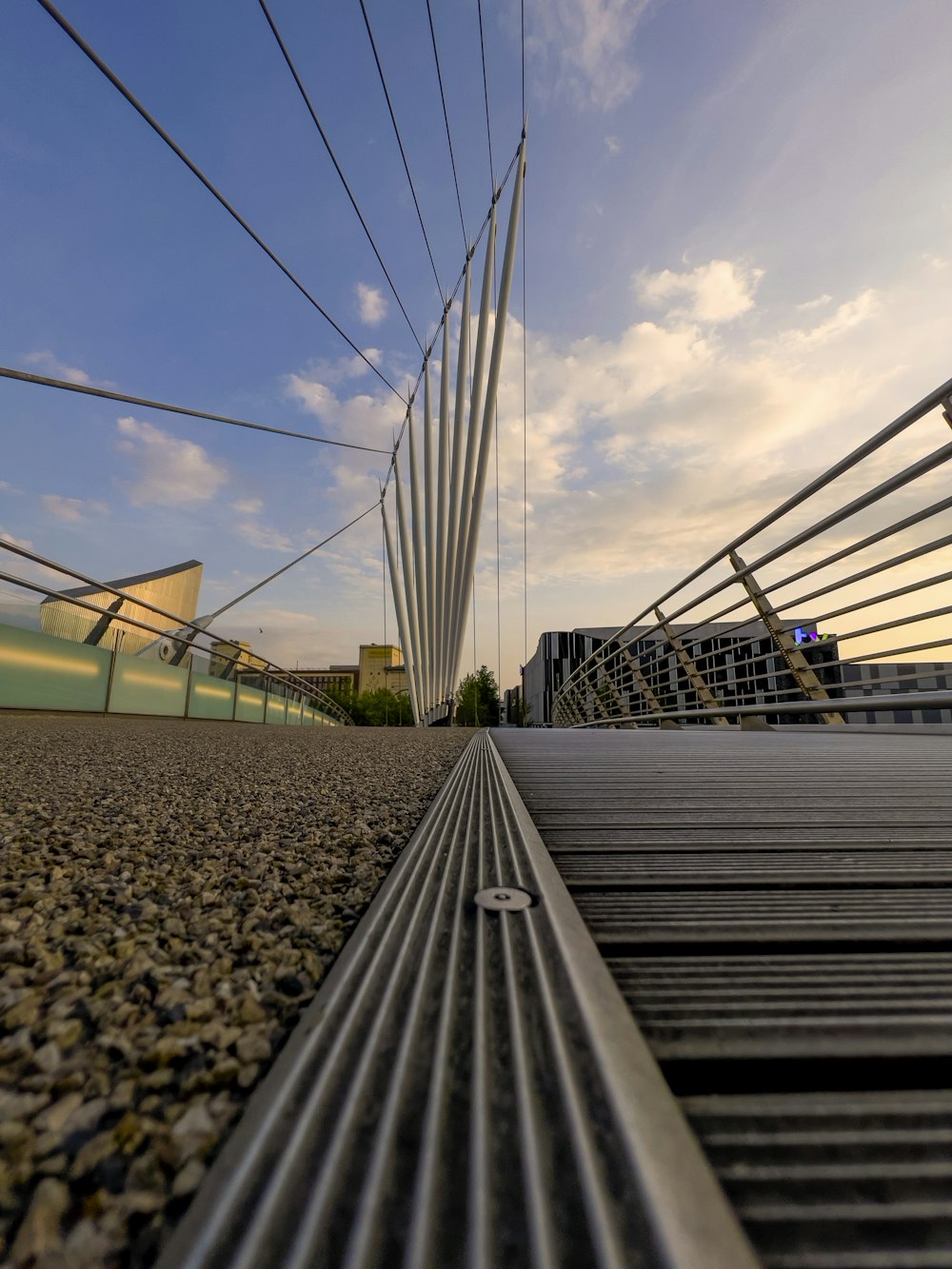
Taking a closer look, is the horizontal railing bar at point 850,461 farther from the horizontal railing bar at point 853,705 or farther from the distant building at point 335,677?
the distant building at point 335,677

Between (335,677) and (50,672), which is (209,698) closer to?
(50,672)

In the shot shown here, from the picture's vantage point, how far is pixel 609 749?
132 inches

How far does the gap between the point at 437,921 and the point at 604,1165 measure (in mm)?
421

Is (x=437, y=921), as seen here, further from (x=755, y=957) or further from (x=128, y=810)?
(x=128, y=810)

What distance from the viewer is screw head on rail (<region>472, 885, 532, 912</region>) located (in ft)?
2.63

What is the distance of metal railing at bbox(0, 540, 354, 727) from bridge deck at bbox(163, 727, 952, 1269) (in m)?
5.97

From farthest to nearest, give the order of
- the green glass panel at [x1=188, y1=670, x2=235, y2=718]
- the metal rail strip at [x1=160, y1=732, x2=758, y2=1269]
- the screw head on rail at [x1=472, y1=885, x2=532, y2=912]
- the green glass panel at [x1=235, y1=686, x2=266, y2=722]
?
the green glass panel at [x1=235, y1=686, x2=266, y2=722] → the green glass panel at [x1=188, y1=670, x2=235, y2=718] → the screw head on rail at [x1=472, y1=885, x2=532, y2=912] → the metal rail strip at [x1=160, y1=732, x2=758, y2=1269]

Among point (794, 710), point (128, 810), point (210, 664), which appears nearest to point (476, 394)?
point (210, 664)

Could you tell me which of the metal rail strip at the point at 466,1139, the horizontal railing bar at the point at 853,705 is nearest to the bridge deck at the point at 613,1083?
the metal rail strip at the point at 466,1139

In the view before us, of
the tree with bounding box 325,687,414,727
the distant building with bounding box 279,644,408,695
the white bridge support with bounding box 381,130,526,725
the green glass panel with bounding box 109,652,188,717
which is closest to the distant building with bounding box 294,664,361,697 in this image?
the distant building with bounding box 279,644,408,695

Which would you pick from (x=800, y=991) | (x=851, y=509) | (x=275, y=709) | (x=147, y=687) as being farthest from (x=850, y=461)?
(x=275, y=709)

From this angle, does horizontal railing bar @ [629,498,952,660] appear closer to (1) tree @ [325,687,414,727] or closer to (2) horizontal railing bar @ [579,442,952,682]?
(2) horizontal railing bar @ [579,442,952,682]

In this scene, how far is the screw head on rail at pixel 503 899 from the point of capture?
0.80 metres

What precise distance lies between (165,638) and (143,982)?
29.1ft
